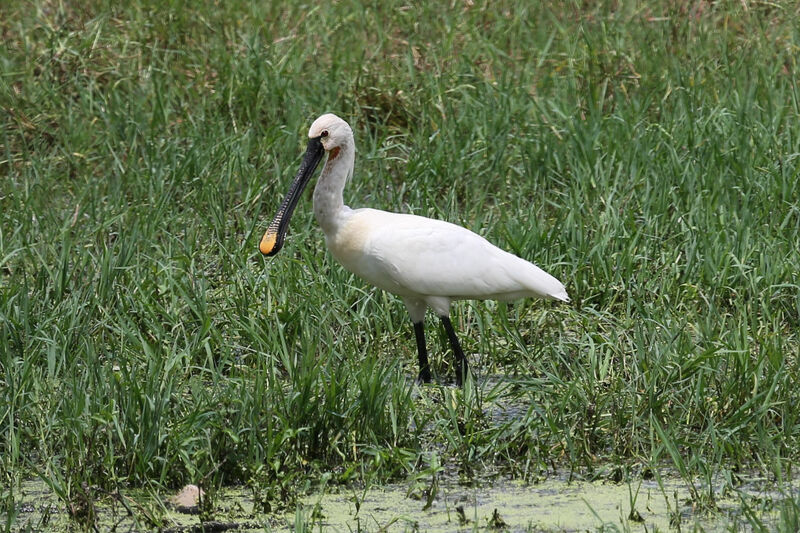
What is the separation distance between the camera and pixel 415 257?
5457 millimetres

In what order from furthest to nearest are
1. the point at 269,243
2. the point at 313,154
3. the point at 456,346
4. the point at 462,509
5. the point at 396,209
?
1. the point at 396,209
2. the point at 269,243
3. the point at 313,154
4. the point at 456,346
5. the point at 462,509

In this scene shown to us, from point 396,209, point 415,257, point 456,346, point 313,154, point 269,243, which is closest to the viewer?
point 415,257

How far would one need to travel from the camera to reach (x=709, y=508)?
4137mm

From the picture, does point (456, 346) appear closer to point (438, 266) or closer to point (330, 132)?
point (438, 266)

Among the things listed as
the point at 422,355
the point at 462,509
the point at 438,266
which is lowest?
the point at 462,509

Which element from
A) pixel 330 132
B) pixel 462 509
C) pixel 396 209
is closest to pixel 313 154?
pixel 330 132

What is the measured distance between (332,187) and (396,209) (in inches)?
55.4

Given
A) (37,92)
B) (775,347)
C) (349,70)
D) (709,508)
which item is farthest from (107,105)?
(709,508)

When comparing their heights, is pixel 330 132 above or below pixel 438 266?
above

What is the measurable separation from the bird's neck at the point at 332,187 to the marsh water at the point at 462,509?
1417mm

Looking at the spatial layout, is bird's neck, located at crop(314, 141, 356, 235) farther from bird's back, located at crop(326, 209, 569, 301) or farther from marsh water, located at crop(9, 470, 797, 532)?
marsh water, located at crop(9, 470, 797, 532)

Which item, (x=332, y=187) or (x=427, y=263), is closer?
(x=427, y=263)

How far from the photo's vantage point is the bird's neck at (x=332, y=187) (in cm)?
555

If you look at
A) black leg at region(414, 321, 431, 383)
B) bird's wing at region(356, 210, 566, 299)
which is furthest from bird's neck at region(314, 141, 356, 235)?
black leg at region(414, 321, 431, 383)
